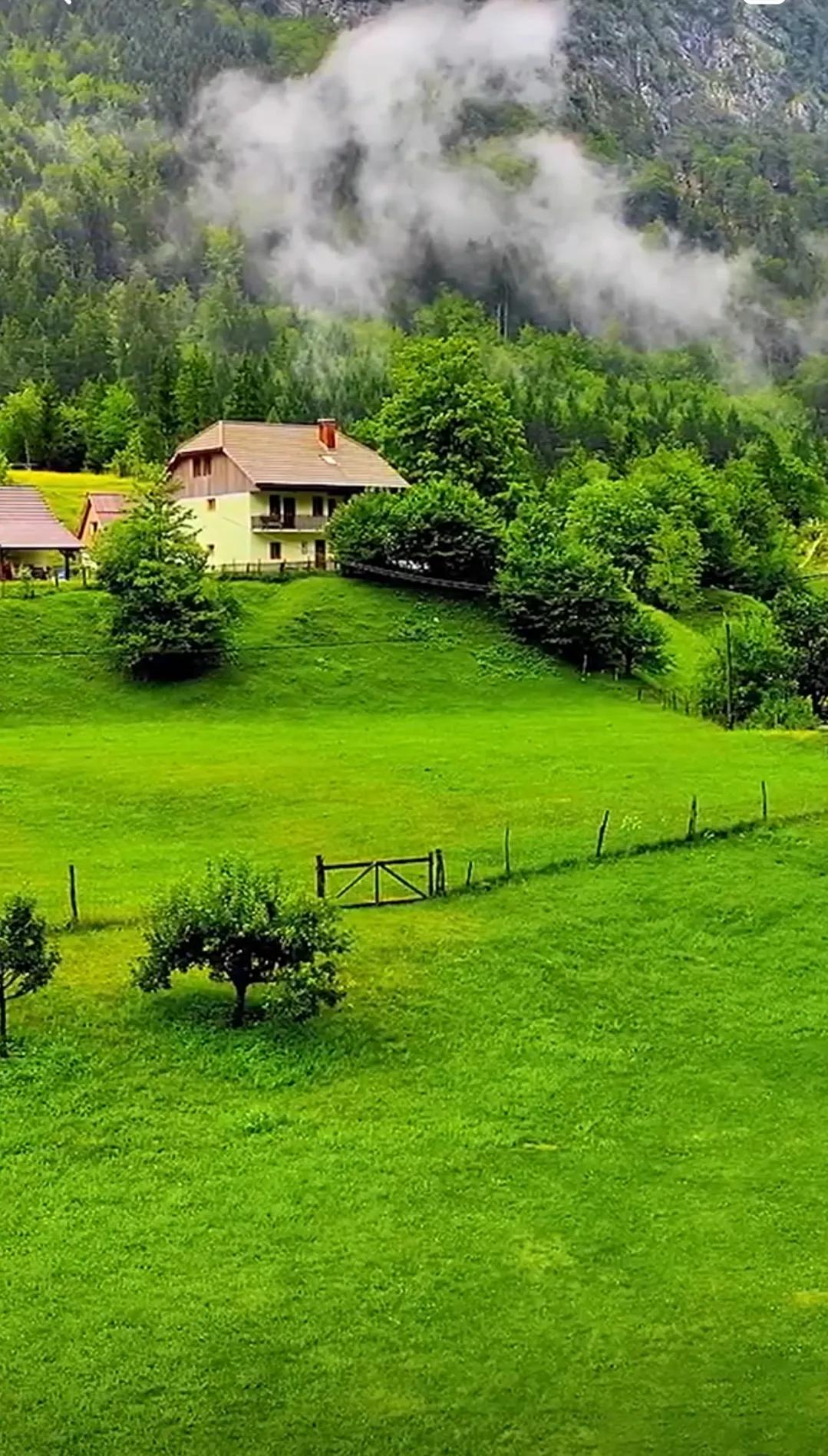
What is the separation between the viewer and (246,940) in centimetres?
3078

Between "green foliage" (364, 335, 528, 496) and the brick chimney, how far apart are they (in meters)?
5.11

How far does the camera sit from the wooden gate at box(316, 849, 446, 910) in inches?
1478

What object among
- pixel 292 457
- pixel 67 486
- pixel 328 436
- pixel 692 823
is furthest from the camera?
pixel 67 486

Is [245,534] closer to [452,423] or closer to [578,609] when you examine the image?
[452,423]

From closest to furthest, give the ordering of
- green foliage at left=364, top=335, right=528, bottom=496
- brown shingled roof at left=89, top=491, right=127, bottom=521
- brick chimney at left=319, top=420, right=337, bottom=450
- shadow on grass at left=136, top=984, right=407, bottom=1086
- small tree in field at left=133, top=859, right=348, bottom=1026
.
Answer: shadow on grass at left=136, top=984, right=407, bottom=1086 < small tree in field at left=133, top=859, right=348, bottom=1026 < brick chimney at left=319, top=420, right=337, bottom=450 < green foliage at left=364, top=335, right=528, bottom=496 < brown shingled roof at left=89, top=491, right=127, bottom=521

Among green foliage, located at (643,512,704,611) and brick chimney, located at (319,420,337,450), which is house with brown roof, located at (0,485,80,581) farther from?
green foliage, located at (643,512,704,611)

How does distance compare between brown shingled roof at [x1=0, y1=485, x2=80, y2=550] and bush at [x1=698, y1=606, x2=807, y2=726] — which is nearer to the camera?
bush at [x1=698, y1=606, x2=807, y2=726]

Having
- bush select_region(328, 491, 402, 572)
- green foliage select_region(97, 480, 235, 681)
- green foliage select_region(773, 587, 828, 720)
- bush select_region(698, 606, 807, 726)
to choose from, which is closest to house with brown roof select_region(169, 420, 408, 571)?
bush select_region(328, 491, 402, 572)

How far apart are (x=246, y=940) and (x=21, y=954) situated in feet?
15.5

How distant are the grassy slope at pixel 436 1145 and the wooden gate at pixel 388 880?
81 centimetres

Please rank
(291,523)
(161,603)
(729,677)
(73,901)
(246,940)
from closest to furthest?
1. (246,940)
2. (73,901)
3. (161,603)
4. (729,677)
5. (291,523)

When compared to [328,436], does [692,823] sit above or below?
below

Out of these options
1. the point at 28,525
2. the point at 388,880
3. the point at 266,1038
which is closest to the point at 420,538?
A: the point at 28,525

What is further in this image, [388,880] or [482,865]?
[482,865]
